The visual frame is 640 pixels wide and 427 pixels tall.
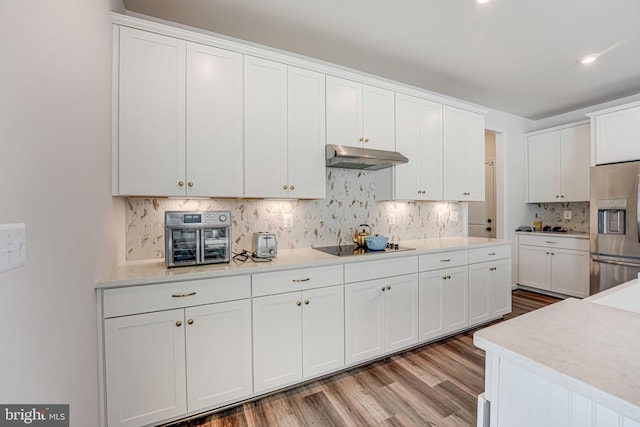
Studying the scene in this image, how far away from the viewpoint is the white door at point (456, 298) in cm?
262

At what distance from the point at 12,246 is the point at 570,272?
17.0 feet

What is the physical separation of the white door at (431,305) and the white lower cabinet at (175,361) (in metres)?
1.55

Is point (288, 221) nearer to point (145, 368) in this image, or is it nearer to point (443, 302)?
point (145, 368)

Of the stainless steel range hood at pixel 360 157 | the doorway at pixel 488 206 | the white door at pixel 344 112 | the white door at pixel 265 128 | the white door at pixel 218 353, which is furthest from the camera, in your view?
the doorway at pixel 488 206

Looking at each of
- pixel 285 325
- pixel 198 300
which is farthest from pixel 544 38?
pixel 198 300

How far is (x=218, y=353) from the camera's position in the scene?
1.68 meters

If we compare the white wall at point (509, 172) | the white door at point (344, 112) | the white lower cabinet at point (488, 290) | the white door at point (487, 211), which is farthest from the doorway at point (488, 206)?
the white door at point (344, 112)

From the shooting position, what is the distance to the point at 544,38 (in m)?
2.33

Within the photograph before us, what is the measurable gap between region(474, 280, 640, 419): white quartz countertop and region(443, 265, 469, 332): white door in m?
1.57

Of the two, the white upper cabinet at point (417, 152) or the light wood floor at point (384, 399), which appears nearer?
the light wood floor at point (384, 399)

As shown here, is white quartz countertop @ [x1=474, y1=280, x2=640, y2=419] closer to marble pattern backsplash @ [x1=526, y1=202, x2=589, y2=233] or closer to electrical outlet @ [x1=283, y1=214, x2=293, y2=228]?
electrical outlet @ [x1=283, y1=214, x2=293, y2=228]

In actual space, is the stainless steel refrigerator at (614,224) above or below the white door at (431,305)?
above

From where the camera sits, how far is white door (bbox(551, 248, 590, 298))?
3555 millimetres

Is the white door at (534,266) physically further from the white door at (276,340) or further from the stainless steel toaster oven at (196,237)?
the stainless steel toaster oven at (196,237)
